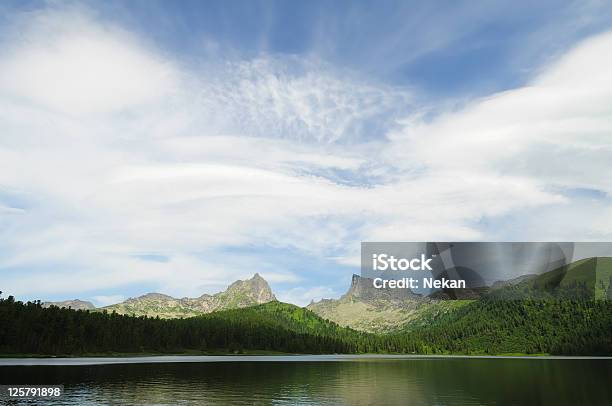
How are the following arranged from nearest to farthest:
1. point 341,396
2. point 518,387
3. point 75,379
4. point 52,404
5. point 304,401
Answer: point 52,404 < point 304,401 < point 341,396 < point 518,387 < point 75,379

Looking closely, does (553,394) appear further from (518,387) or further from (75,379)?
(75,379)

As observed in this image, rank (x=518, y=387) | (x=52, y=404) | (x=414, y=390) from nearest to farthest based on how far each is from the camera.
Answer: (x=52, y=404) < (x=414, y=390) < (x=518, y=387)

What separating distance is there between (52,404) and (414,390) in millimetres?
73257

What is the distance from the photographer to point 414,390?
114 m

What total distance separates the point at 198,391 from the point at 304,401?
2733 cm

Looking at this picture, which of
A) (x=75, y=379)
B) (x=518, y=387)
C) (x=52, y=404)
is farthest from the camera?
(x=75, y=379)

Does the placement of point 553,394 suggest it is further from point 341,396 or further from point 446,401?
point 341,396

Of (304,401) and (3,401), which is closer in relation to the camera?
(3,401)

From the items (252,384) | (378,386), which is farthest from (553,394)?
(252,384)

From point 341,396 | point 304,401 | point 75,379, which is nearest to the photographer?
point 304,401

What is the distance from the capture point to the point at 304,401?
300 ft

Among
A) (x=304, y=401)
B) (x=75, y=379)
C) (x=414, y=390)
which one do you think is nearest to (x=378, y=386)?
(x=414, y=390)

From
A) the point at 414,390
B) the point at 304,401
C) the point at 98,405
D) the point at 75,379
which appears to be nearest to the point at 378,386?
the point at 414,390

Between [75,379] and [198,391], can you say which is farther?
[75,379]
